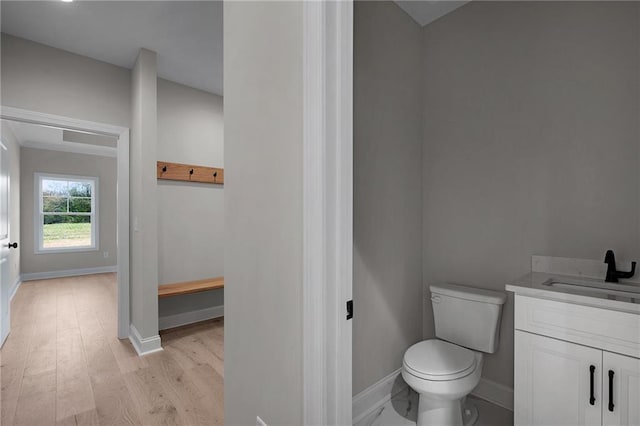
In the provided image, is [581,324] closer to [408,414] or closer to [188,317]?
[408,414]

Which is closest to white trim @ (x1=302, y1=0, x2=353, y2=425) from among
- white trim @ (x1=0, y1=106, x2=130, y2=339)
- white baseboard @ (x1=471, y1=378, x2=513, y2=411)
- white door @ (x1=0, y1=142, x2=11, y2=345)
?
white baseboard @ (x1=471, y1=378, x2=513, y2=411)

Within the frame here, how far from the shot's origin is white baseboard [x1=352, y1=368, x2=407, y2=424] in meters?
1.89

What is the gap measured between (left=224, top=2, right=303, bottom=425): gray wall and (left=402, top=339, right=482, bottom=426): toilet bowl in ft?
2.85

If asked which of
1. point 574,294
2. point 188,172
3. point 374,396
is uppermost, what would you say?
point 188,172

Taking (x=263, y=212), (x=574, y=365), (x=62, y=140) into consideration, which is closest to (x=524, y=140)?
(x=574, y=365)

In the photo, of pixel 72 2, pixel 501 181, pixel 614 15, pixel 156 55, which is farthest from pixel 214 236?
pixel 614 15

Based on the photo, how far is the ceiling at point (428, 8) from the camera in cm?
215

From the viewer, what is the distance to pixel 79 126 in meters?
2.80

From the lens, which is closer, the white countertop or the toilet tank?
the white countertop

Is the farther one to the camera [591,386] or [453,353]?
[453,353]

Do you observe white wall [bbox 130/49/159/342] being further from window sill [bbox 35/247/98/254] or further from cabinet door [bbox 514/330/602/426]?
window sill [bbox 35/247/98/254]

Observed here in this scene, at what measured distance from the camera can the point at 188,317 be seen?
11.7 ft

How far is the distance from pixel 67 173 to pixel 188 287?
16.0 ft

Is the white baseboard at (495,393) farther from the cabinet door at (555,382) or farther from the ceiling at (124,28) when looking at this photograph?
the ceiling at (124,28)
